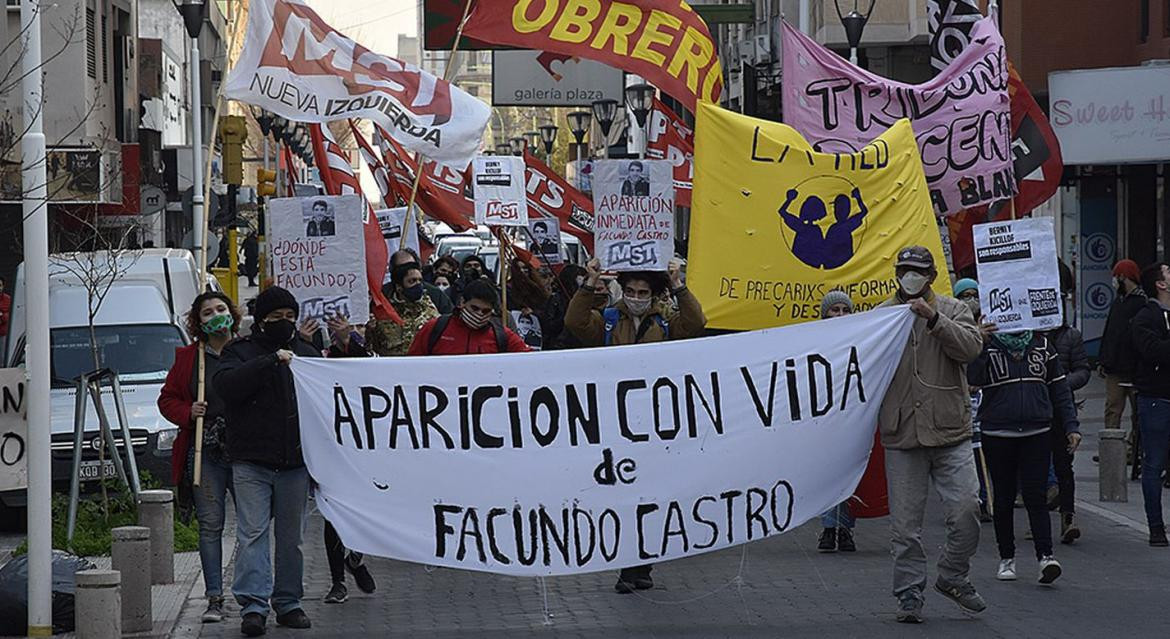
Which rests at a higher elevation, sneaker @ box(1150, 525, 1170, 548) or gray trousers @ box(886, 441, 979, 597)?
gray trousers @ box(886, 441, 979, 597)

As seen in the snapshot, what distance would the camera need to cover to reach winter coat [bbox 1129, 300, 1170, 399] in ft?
42.1

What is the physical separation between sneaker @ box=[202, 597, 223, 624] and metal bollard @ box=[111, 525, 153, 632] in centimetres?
32

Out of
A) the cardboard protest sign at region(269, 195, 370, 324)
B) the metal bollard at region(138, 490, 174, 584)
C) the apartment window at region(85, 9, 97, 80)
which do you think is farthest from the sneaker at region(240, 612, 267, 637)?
the apartment window at region(85, 9, 97, 80)

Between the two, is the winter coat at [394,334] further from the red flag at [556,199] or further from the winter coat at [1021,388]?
the red flag at [556,199]

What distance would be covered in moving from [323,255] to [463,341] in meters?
1.72

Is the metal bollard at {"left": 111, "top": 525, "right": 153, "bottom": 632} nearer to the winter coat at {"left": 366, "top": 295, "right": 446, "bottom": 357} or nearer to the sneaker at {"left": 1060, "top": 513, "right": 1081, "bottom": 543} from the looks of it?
Answer: the winter coat at {"left": 366, "top": 295, "right": 446, "bottom": 357}

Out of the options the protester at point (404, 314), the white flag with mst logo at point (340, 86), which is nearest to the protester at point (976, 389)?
the white flag with mst logo at point (340, 86)

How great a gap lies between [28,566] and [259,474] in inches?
51.0

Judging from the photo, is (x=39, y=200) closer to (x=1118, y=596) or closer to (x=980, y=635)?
(x=980, y=635)

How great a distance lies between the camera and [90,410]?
596 inches

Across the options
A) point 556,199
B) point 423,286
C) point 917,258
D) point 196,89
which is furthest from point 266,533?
point 196,89

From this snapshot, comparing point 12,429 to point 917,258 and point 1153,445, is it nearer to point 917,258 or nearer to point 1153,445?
point 917,258

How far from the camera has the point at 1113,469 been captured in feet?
51.1

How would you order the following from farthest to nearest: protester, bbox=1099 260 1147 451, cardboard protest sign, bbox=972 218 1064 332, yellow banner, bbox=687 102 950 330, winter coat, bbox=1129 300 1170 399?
protester, bbox=1099 260 1147 451 → winter coat, bbox=1129 300 1170 399 → yellow banner, bbox=687 102 950 330 → cardboard protest sign, bbox=972 218 1064 332
